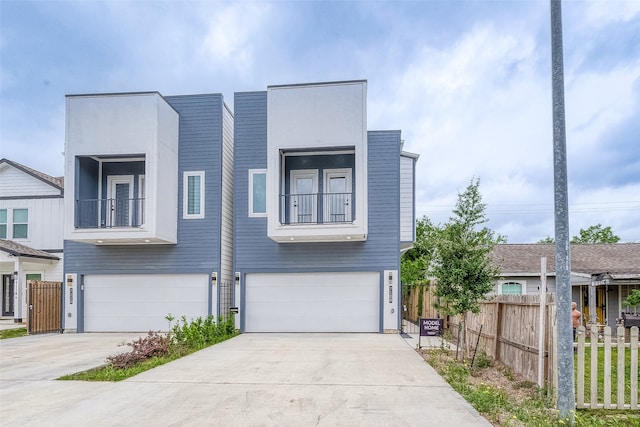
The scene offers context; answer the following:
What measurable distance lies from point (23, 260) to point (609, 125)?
21127mm

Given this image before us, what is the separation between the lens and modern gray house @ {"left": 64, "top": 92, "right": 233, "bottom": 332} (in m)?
16.0

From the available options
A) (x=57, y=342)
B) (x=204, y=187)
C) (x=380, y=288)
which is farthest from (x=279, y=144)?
(x=57, y=342)

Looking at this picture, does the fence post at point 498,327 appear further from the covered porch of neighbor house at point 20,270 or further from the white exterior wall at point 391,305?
the covered porch of neighbor house at point 20,270

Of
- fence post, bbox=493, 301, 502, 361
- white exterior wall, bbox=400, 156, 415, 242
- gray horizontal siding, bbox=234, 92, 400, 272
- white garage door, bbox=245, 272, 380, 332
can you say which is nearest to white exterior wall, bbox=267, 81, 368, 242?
gray horizontal siding, bbox=234, 92, 400, 272

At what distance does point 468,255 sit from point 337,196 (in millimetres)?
7694

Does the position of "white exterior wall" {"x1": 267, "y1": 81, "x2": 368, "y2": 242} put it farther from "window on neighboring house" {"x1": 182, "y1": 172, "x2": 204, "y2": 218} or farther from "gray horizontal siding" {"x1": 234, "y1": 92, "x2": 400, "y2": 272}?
"window on neighboring house" {"x1": 182, "y1": 172, "x2": 204, "y2": 218}

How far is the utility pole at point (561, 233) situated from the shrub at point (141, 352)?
7.83 meters

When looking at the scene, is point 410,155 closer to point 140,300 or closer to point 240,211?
point 240,211

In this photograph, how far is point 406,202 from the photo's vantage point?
1698 cm

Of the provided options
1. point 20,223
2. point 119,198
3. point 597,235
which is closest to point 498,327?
point 119,198

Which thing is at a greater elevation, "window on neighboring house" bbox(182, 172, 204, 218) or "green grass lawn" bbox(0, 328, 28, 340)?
"window on neighboring house" bbox(182, 172, 204, 218)

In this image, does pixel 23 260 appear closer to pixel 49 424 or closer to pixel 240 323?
pixel 240 323

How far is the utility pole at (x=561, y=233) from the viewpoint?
568 cm

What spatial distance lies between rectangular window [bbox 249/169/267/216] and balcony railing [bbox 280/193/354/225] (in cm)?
79
